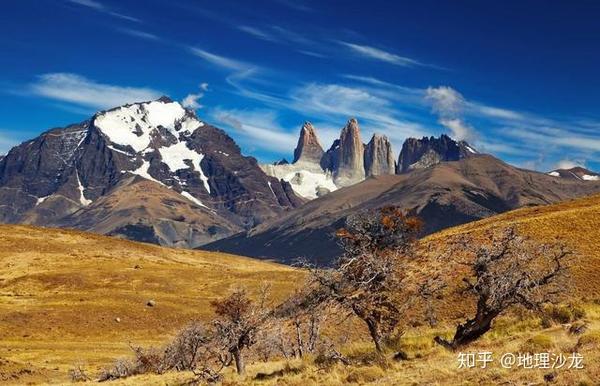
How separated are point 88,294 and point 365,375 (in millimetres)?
84214

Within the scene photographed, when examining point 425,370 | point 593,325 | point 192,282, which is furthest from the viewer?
point 192,282

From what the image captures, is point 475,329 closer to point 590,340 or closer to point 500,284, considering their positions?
point 500,284

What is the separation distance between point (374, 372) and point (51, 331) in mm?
64622

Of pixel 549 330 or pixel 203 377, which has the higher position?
pixel 549 330

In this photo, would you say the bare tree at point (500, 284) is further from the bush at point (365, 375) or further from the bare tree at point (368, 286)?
the bush at point (365, 375)

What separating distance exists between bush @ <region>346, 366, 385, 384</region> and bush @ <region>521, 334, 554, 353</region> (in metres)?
5.76

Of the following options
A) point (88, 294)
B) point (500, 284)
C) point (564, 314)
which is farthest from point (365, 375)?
point (88, 294)

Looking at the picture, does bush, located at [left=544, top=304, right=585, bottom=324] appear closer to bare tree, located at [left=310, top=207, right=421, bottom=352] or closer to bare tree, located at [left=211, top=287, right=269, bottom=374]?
bare tree, located at [left=310, top=207, right=421, bottom=352]

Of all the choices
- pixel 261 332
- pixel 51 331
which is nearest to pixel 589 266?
pixel 261 332

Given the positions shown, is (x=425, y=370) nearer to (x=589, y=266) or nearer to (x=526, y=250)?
(x=526, y=250)

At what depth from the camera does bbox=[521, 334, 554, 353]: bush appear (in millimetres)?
23969

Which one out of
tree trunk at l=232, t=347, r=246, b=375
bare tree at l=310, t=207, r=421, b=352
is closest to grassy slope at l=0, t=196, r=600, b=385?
tree trunk at l=232, t=347, r=246, b=375

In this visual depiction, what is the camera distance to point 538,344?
2445 centimetres

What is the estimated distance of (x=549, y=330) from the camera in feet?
94.0
